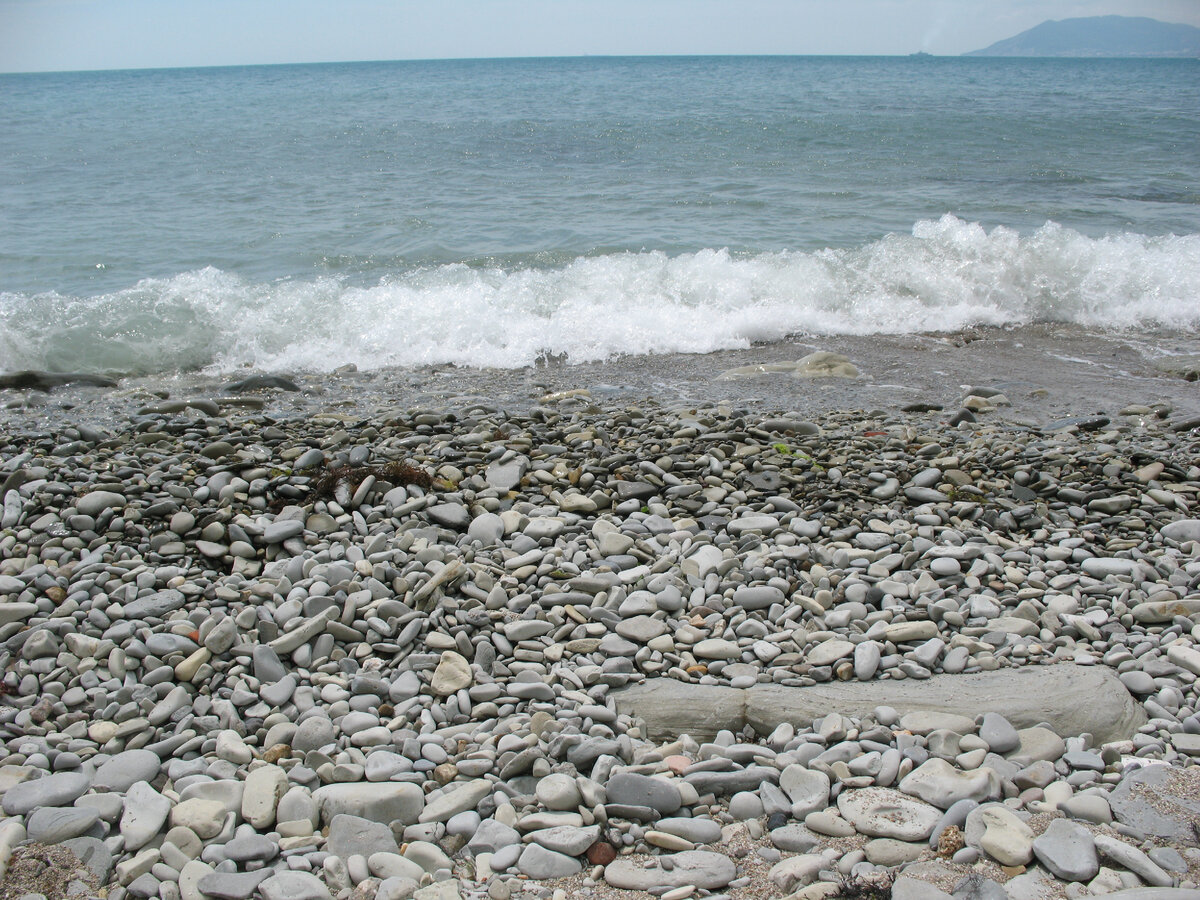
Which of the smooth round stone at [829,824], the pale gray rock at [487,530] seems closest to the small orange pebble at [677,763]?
the smooth round stone at [829,824]

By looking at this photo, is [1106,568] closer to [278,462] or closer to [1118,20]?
[278,462]

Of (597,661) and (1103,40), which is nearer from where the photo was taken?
(597,661)

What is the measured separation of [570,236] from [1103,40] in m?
175

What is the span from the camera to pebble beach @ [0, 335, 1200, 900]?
93.2 inches

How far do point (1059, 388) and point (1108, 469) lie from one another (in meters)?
2.43

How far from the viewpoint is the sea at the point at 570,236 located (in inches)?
325

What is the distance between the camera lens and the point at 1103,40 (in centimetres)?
14688

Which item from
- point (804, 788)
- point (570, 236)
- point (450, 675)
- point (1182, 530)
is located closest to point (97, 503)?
point (450, 675)

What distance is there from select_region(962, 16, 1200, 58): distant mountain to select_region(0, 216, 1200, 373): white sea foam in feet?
289

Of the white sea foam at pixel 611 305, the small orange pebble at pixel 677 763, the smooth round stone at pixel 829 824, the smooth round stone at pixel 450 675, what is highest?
the white sea foam at pixel 611 305

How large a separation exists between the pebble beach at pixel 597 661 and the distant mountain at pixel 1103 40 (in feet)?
312

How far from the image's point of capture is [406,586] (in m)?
3.62

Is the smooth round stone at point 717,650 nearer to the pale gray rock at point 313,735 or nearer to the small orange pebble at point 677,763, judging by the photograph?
the small orange pebble at point 677,763

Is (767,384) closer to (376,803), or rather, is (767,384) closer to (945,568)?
(945,568)
